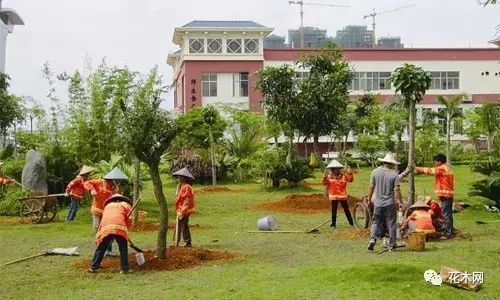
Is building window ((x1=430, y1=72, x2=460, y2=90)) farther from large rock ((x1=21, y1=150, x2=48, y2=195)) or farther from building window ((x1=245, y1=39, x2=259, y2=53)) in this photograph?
large rock ((x1=21, y1=150, x2=48, y2=195))

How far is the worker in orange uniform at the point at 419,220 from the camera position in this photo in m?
12.7

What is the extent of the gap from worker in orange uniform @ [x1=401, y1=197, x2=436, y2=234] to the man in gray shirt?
0.97m

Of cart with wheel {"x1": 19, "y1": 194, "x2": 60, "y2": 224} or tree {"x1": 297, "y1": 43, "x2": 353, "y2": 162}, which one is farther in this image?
tree {"x1": 297, "y1": 43, "x2": 353, "y2": 162}

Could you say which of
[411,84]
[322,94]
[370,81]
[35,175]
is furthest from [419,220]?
[370,81]

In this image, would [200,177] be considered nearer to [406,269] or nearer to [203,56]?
[203,56]

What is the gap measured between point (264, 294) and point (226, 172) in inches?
1109

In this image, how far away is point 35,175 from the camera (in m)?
19.9

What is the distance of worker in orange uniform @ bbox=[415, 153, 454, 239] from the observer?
1327 cm

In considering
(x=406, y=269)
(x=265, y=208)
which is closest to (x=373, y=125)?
(x=265, y=208)

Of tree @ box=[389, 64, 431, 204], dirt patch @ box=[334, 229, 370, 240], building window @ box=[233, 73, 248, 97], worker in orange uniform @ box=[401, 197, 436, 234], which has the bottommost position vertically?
dirt patch @ box=[334, 229, 370, 240]

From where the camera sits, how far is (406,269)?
868cm

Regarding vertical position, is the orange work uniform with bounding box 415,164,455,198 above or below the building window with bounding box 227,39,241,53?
below

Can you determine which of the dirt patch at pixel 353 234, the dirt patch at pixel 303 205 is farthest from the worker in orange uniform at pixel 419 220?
the dirt patch at pixel 303 205

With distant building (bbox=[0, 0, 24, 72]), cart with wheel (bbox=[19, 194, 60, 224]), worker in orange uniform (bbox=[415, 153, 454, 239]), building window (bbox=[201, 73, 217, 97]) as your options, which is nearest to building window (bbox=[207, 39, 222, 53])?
building window (bbox=[201, 73, 217, 97])
